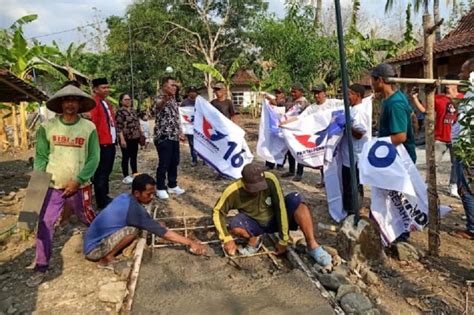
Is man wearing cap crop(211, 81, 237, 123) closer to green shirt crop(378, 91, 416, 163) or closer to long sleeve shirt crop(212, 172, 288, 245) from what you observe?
long sleeve shirt crop(212, 172, 288, 245)

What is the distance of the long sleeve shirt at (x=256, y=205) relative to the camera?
4156mm

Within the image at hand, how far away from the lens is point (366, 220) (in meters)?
4.13

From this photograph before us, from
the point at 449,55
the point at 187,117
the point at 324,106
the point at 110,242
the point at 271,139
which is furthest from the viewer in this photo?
Answer: the point at 449,55

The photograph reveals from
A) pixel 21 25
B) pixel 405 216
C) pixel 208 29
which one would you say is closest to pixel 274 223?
pixel 405 216

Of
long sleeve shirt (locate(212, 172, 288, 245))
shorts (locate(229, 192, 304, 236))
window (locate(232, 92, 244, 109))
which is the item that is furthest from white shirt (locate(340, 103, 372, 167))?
window (locate(232, 92, 244, 109))

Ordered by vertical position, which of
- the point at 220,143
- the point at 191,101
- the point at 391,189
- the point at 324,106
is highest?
the point at 191,101

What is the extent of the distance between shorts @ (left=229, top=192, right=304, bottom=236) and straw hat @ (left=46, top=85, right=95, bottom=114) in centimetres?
182

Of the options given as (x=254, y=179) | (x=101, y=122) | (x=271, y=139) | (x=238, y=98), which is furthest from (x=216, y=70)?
(x=254, y=179)

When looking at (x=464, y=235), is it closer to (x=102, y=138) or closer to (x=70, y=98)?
(x=70, y=98)

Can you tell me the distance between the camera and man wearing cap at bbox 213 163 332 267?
13.3 ft

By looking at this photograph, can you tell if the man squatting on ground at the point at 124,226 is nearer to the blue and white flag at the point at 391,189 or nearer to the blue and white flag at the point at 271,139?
the blue and white flag at the point at 391,189

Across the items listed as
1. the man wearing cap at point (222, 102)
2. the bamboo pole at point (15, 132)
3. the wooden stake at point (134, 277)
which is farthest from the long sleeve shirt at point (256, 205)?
the bamboo pole at point (15, 132)

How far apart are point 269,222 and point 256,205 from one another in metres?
0.22

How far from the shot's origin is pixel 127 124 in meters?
7.09
